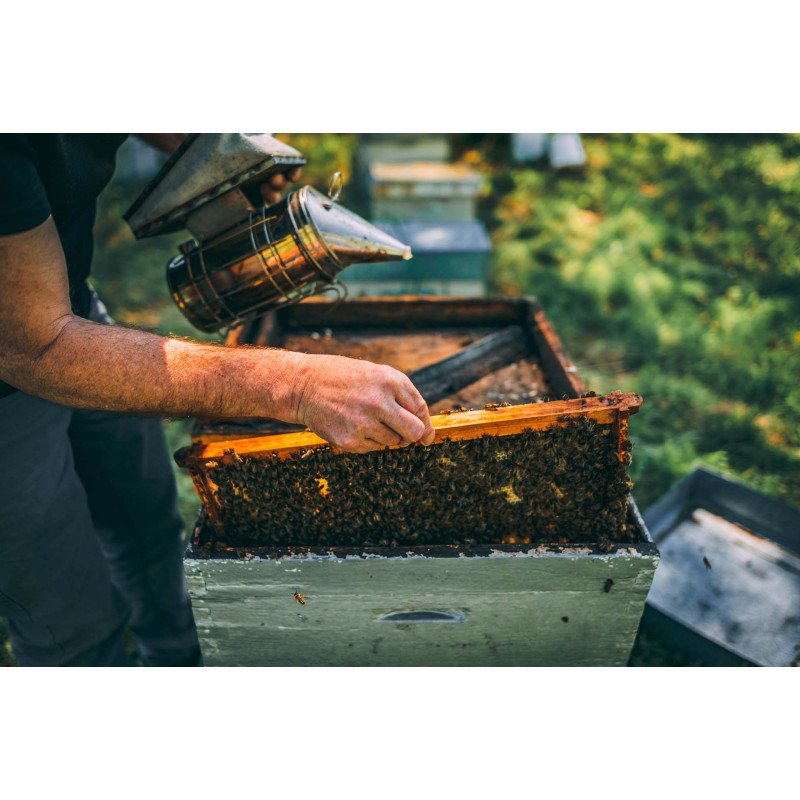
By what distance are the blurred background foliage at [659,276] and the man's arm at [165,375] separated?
68.8 inches

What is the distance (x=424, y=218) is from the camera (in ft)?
13.3

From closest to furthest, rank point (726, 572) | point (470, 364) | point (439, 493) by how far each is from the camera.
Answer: point (439, 493)
point (470, 364)
point (726, 572)

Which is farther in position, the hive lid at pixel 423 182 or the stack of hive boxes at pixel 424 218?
the hive lid at pixel 423 182

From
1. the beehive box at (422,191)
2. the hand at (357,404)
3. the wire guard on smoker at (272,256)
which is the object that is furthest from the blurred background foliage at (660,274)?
the hand at (357,404)

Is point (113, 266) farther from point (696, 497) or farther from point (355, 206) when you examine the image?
point (696, 497)

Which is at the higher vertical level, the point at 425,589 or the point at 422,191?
the point at 422,191

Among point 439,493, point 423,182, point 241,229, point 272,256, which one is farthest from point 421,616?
point 423,182

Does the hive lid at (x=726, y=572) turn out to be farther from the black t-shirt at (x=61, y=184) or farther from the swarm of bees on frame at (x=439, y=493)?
the black t-shirt at (x=61, y=184)

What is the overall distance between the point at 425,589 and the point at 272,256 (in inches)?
36.7

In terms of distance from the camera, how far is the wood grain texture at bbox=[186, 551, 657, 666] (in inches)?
59.6

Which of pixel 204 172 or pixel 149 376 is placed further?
pixel 204 172

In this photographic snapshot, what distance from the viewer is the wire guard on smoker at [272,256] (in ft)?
5.29

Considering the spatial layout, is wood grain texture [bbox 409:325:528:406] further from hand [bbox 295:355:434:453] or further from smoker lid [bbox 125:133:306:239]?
smoker lid [bbox 125:133:306:239]

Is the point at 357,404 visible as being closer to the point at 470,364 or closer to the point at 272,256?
the point at 272,256
